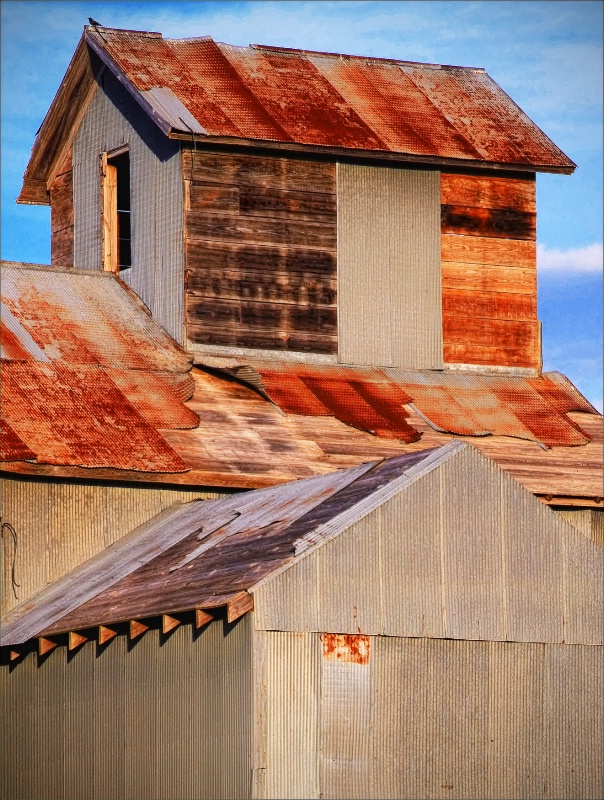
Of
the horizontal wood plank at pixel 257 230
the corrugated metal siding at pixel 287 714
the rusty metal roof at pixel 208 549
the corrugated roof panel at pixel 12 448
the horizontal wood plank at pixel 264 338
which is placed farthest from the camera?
the horizontal wood plank at pixel 257 230

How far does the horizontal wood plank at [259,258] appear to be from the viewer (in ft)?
103

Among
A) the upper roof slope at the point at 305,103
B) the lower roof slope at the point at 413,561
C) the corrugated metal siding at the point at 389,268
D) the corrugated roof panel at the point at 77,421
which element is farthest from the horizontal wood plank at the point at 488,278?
the lower roof slope at the point at 413,561

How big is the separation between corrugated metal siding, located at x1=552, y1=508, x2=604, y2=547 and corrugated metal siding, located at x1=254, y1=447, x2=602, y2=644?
7.70m

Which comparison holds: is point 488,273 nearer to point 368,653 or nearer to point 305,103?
point 305,103

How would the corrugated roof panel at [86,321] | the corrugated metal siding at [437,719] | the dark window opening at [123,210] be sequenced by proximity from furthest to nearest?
1. the dark window opening at [123,210]
2. the corrugated roof panel at [86,321]
3. the corrugated metal siding at [437,719]

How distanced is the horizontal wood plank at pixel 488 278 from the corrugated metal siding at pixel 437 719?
12.5 m

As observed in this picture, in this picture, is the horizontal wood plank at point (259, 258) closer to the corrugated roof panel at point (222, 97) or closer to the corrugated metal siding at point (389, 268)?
the corrugated metal siding at point (389, 268)

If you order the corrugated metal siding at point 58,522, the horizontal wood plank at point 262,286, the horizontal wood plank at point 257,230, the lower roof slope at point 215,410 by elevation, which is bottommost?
the corrugated metal siding at point 58,522

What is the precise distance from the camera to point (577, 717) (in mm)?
22000

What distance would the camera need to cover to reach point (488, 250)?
33938 millimetres

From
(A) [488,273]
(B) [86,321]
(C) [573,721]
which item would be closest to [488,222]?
(A) [488,273]

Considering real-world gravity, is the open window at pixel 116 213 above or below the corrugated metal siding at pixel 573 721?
above

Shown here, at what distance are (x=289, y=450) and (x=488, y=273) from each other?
296 inches

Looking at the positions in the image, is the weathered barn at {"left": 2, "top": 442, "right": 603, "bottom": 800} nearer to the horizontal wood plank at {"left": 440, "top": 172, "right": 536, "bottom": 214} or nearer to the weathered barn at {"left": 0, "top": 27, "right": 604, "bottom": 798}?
the weathered barn at {"left": 0, "top": 27, "right": 604, "bottom": 798}
